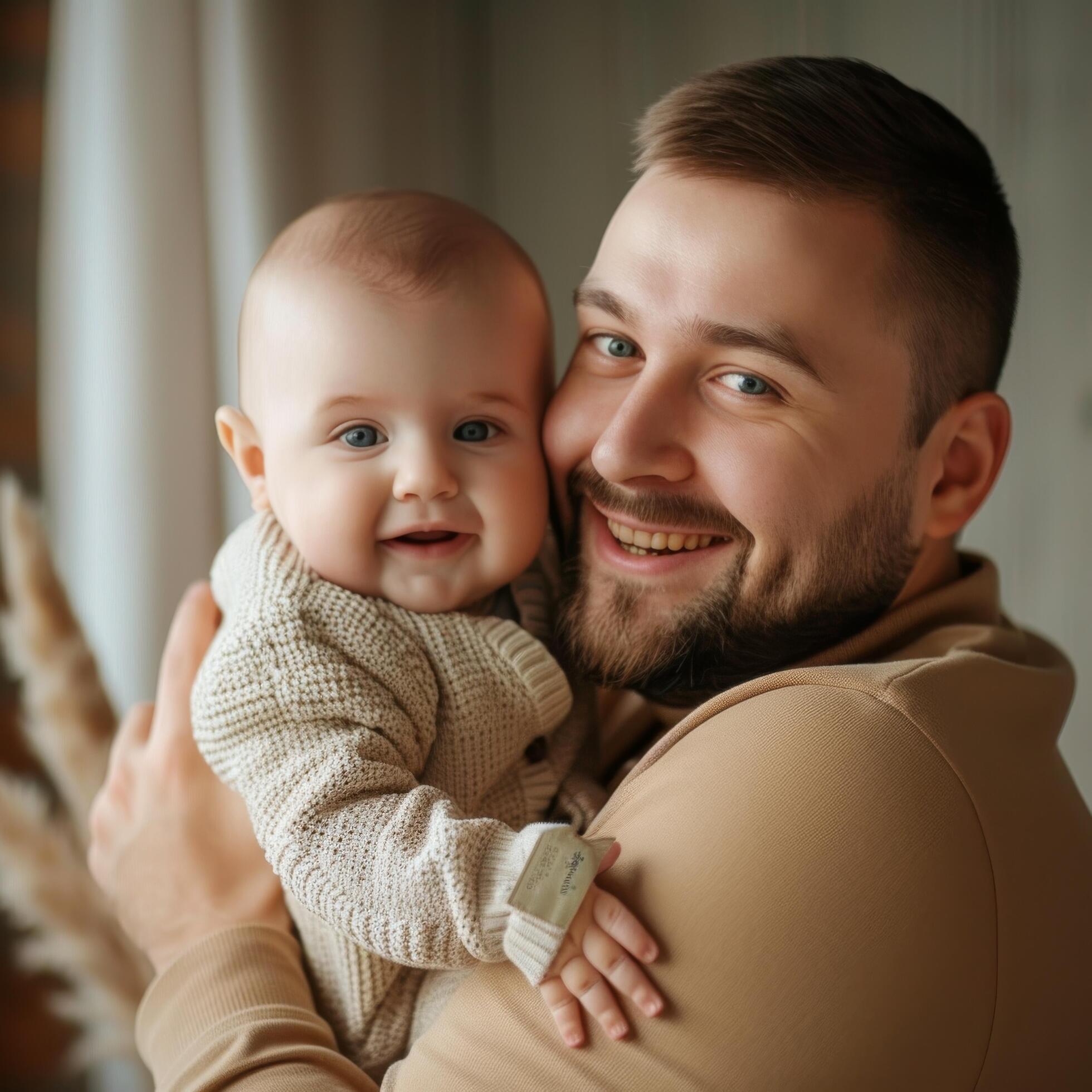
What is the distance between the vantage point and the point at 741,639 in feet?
4.66

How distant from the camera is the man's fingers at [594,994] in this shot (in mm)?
938

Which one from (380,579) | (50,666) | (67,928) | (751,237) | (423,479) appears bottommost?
(67,928)

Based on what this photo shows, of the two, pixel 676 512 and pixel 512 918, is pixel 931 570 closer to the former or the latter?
pixel 676 512

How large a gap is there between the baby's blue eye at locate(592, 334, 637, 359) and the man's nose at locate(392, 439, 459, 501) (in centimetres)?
30

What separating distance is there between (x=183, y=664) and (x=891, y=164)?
1123mm

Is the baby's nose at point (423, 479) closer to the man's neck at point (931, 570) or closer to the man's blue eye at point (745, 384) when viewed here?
the man's blue eye at point (745, 384)

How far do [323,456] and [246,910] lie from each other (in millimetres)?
566

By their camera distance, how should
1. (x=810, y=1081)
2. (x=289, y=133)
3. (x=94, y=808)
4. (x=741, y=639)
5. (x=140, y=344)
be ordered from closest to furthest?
(x=810, y=1081) < (x=741, y=639) < (x=94, y=808) < (x=140, y=344) < (x=289, y=133)

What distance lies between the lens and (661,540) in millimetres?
Answer: 1427

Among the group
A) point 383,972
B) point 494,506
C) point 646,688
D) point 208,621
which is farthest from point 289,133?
point 383,972

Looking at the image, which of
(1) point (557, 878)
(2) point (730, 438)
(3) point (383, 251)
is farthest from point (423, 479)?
(1) point (557, 878)

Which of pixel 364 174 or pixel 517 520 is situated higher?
pixel 364 174

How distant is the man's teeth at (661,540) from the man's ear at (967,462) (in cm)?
32

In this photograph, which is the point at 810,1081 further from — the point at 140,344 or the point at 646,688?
the point at 140,344
